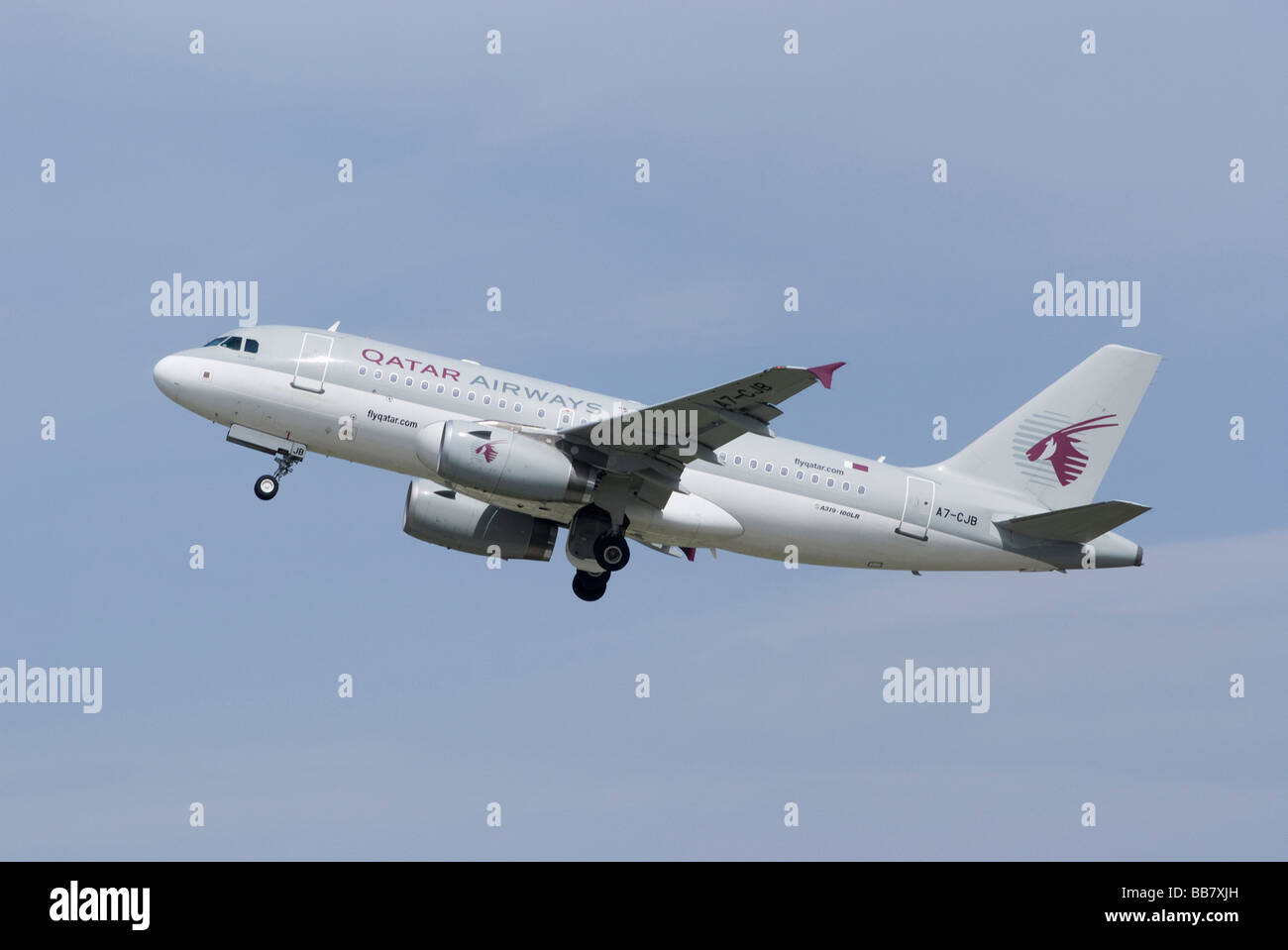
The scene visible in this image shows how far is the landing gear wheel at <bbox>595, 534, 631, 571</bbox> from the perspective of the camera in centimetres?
4472

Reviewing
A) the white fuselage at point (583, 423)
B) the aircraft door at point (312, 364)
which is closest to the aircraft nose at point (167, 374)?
the white fuselage at point (583, 423)

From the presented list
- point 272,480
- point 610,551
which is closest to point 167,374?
point 272,480

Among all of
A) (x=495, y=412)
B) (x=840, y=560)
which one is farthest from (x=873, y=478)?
A: (x=495, y=412)

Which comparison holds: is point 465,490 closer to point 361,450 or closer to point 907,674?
point 361,450

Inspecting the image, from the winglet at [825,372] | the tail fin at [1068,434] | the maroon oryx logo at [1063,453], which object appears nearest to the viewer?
the winglet at [825,372]

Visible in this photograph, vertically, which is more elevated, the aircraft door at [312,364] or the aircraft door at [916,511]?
the aircraft door at [312,364]

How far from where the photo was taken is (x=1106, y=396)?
48.6m

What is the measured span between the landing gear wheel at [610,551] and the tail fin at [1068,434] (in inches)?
368

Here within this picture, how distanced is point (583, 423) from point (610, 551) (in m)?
3.76

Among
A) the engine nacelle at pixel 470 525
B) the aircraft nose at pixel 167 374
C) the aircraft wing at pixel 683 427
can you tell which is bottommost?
the engine nacelle at pixel 470 525

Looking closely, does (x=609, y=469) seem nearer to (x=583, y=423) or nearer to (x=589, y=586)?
(x=583, y=423)

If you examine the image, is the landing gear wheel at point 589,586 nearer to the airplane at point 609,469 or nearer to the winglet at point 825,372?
the airplane at point 609,469

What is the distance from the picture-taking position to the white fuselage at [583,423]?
4356 cm

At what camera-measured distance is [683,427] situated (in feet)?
137
